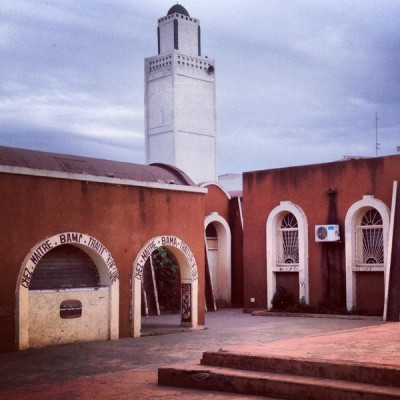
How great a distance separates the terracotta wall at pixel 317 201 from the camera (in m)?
19.4

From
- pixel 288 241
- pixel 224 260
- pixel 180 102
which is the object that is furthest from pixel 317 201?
pixel 180 102

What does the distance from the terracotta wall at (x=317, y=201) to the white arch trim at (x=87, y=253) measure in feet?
24.8

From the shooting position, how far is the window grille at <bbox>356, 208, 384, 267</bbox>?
760 inches

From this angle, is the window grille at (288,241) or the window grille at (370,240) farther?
the window grille at (288,241)

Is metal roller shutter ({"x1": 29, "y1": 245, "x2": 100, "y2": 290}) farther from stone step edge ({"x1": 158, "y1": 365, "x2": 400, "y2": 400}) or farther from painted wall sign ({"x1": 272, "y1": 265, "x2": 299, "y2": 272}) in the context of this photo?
painted wall sign ({"x1": 272, "y1": 265, "x2": 299, "y2": 272})

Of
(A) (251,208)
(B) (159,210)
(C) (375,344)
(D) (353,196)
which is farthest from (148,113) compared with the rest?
(C) (375,344)

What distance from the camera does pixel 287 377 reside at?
848cm

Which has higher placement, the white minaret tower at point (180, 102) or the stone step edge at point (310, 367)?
the white minaret tower at point (180, 102)

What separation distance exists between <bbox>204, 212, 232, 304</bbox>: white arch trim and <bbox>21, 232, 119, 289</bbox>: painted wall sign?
30.8 ft

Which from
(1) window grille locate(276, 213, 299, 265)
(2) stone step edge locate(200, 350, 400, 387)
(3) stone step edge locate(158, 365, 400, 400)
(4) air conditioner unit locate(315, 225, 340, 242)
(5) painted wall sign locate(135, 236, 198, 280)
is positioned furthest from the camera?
(1) window grille locate(276, 213, 299, 265)

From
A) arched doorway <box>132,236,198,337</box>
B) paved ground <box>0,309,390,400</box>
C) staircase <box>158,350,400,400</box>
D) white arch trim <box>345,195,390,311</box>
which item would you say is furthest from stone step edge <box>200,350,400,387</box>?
white arch trim <box>345,195,390,311</box>

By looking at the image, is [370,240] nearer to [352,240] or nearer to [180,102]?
[352,240]

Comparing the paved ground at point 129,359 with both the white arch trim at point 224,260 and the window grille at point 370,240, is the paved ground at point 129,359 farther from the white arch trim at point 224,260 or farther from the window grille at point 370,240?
the white arch trim at point 224,260

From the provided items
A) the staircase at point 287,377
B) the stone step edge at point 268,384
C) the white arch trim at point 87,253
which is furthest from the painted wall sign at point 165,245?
the stone step edge at point 268,384
